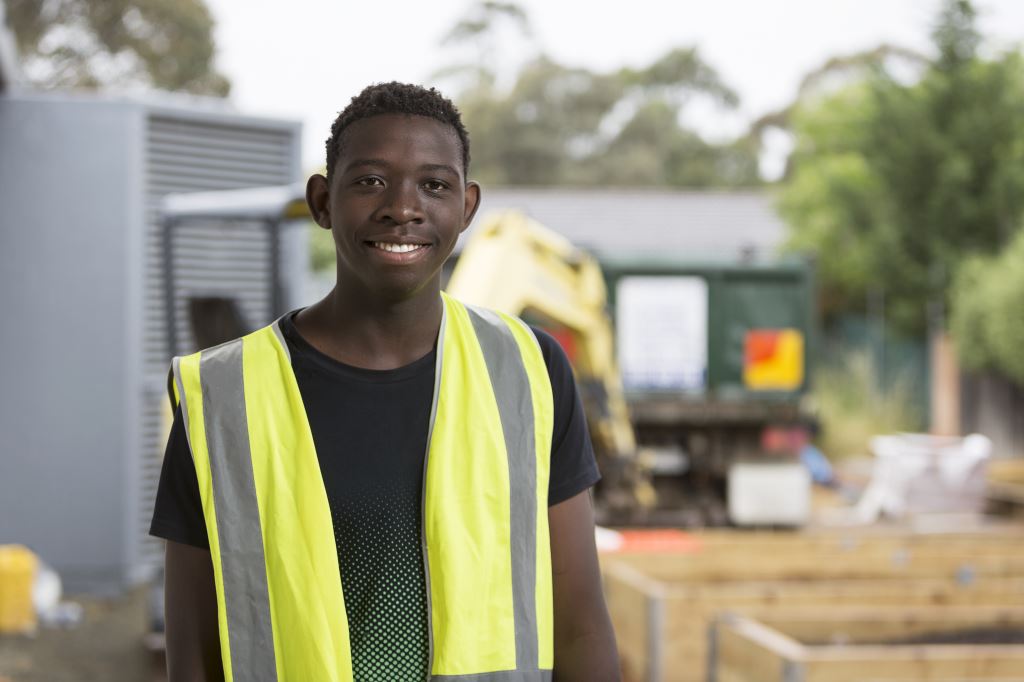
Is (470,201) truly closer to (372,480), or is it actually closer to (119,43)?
(372,480)

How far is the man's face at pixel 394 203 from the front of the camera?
74.1 inches

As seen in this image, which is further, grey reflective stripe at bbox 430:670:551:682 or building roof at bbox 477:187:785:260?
building roof at bbox 477:187:785:260

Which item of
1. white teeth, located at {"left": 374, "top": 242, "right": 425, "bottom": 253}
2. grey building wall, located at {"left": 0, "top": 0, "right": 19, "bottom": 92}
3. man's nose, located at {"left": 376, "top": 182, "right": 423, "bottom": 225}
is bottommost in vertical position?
white teeth, located at {"left": 374, "top": 242, "right": 425, "bottom": 253}

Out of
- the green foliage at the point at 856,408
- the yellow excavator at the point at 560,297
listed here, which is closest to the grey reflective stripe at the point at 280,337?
the yellow excavator at the point at 560,297

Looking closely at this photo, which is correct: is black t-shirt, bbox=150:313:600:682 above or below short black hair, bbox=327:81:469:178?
below

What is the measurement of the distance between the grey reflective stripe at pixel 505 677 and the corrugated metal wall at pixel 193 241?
865 centimetres

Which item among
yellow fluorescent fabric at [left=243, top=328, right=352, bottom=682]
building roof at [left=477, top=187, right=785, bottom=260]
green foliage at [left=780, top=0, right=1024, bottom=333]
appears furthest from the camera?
building roof at [left=477, top=187, right=785, bottom=260]

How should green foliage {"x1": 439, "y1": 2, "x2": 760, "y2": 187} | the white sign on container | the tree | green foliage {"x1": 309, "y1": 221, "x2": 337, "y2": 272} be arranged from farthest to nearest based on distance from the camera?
green foliage {"x1": 439, "y1": 2, "x2": 760, "y2": 187}, green foliage {"x1": 309, "y1": 221, "x2": 337, "y2": 272}, the tree, the white sign on container

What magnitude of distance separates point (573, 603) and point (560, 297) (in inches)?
308

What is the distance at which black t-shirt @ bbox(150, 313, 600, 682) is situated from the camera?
1872 millimetres

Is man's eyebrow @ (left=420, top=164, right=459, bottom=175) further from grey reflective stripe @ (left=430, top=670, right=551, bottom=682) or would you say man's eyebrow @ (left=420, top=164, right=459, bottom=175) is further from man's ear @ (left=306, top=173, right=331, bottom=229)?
grey reflective stripe @ (left=430, top=670, right=551, bottom=682)

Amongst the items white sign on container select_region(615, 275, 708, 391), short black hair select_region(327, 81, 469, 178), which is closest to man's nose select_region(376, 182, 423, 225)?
short black hair select_region(327, 81, 469, 178)

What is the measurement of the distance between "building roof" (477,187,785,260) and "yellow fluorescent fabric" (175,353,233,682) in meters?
29.1

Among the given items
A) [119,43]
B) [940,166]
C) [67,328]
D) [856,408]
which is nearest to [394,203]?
[67,328]
